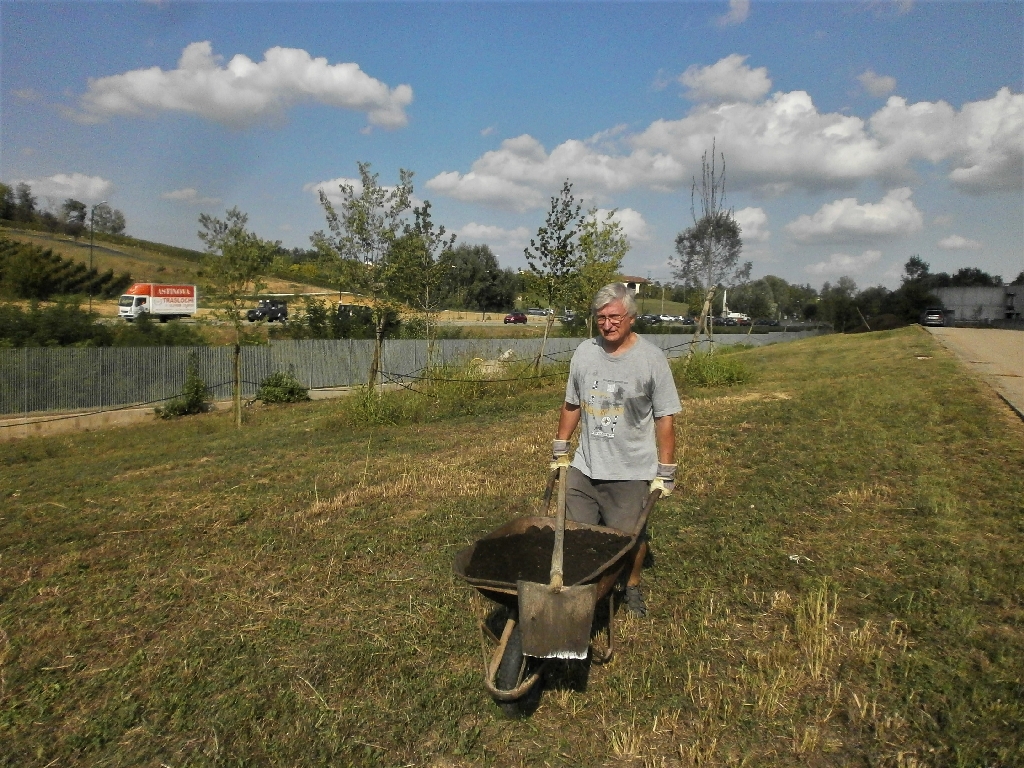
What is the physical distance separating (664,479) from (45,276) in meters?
51.7

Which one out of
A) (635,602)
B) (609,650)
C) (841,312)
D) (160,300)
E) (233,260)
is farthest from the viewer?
(841,312)

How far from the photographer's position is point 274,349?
24109mm

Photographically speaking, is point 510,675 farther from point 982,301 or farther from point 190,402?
point 982,301

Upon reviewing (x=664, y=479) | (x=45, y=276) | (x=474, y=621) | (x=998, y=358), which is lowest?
(x=474, y=621)

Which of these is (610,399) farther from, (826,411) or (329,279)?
(329,279)

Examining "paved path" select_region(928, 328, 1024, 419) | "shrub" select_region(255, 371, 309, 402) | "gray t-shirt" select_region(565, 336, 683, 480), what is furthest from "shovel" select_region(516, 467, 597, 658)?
"shrub" select_region(255, 371, 309, 402)

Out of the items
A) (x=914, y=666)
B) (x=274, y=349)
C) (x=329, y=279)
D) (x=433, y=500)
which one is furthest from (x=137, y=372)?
(x=914, y=666)

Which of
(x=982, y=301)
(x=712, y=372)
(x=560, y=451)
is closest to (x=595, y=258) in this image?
(x=712, y=372)

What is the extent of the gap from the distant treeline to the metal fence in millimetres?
9498

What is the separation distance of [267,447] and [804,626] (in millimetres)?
8880

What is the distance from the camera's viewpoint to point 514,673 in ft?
10.3

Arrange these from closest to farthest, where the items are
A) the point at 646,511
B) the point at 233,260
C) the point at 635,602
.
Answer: the point at 646,511 < the point at 635,602 < the point at 233,260

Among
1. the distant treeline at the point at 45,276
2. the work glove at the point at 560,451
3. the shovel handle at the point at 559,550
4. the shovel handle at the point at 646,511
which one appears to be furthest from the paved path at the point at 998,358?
the distant treeline at the point at 45,276

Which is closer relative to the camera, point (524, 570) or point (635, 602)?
point (524, 570)
